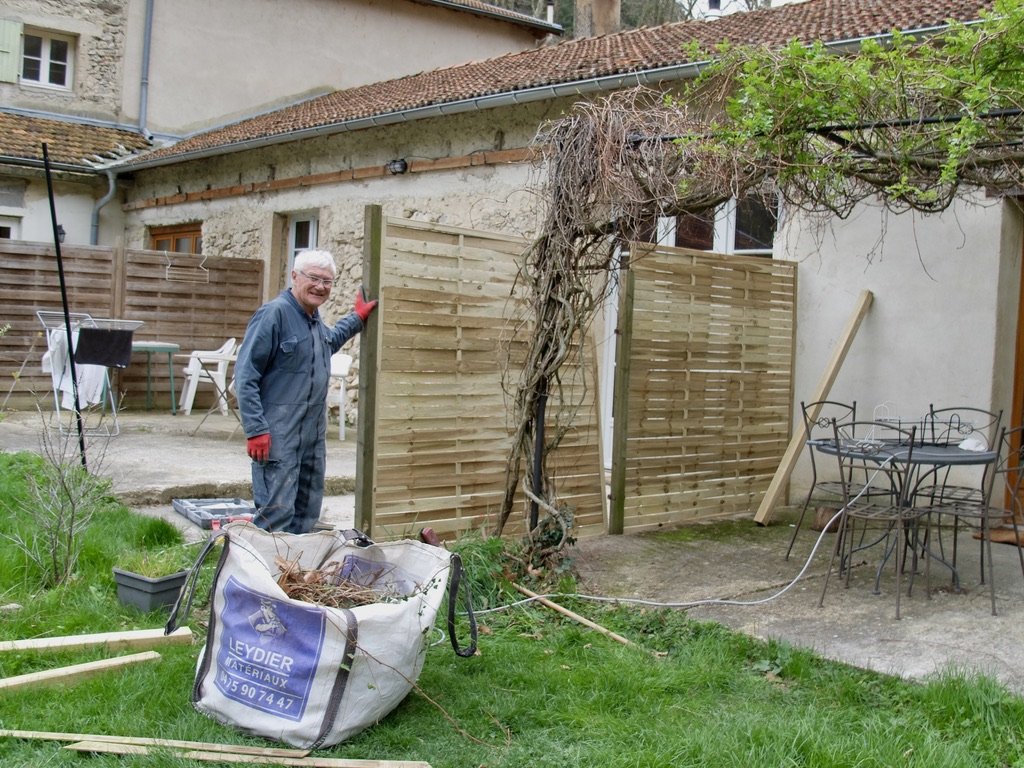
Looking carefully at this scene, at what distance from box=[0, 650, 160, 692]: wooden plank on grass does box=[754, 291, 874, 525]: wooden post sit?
4.53 meters

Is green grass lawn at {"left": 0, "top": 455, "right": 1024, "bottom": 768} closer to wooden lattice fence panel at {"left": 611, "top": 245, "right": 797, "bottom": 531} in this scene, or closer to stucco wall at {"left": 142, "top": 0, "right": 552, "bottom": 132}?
wooden lattice fence panel at {"left": 611, "top": 245, "right": 797, "bottom": 531}

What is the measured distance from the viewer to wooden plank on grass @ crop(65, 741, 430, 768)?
10.3 feet

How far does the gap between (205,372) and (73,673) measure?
780 cm

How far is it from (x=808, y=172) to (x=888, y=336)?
2956mm

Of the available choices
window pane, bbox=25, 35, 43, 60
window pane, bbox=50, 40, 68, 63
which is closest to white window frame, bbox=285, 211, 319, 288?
window pane, bbox=50, 40, 68, 63

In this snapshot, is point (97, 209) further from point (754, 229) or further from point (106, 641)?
point (106, 641)

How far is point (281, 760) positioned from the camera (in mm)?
3182

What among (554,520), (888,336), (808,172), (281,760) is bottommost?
(281,760)

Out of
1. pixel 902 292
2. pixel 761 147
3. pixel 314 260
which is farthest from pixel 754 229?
pixel 314 260

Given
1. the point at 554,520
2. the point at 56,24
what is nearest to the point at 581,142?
the point at 554,520

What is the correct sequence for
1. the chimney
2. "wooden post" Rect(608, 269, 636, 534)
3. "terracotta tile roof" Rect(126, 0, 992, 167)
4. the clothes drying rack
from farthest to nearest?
the chimney < the clothes drying rack < "terracotta tile roof" Rect(126, 0, 992, 167) < "wooden post" Rect(608, 269, 636, 534)

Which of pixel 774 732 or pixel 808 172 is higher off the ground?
pixel 808 172

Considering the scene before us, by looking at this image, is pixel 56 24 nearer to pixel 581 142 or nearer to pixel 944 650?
pixel 581 142

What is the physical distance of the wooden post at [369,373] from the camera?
17.3 ft
